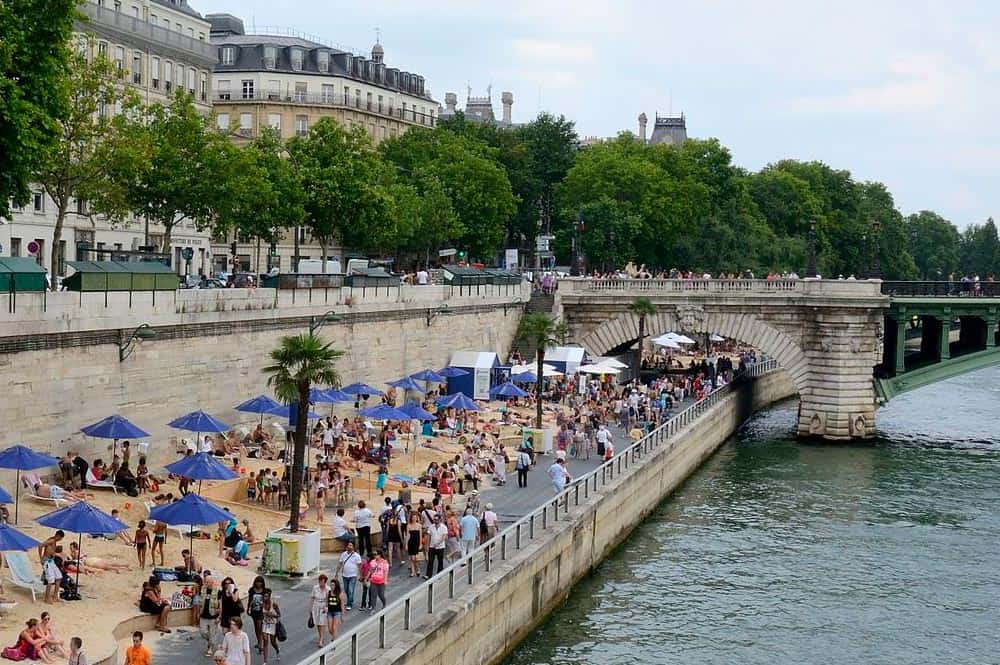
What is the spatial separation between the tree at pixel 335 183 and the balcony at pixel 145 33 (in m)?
10.3

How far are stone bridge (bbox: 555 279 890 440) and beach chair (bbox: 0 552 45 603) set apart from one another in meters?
45.2

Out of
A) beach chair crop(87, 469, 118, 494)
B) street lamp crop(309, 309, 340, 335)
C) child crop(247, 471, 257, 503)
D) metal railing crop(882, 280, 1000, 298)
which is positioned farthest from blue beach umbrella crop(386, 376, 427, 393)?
metal railing crop(882, 280, 1000, 298)

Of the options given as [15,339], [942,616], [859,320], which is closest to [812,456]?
[859,320]

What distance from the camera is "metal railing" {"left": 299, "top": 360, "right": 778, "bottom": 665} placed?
68.4ft

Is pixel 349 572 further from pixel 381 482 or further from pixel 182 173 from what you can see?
pixel 182 173

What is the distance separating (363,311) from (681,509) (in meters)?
14.0

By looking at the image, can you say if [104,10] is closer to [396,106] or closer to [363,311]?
[363,311]

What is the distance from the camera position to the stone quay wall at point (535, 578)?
22.9 meters

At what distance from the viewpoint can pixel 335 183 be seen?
67.0 meters

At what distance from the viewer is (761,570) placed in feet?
126

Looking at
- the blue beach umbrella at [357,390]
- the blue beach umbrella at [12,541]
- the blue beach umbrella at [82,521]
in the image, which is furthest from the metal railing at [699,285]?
the blue beach umbrella at [12,541]

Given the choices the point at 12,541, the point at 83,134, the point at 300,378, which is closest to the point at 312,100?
the point at 83,134

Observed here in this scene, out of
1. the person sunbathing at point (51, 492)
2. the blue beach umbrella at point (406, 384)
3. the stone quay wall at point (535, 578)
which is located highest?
the blue beach umbrella at point (406, 384)

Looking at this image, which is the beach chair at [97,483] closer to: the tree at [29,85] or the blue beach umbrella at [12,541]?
the tree at [29,85]
